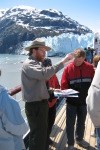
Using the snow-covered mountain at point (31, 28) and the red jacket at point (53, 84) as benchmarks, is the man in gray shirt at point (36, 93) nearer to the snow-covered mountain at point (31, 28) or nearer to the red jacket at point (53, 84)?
the red jacket at point (53, 84)

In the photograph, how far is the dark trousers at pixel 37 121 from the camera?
12.0 feet

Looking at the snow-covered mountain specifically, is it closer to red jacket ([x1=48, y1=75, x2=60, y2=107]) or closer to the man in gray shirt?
red jacket ([x1=48, y1=75, x2=60, y2=107])

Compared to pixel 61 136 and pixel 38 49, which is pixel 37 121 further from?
pixel 61 136

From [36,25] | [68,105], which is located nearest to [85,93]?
[68,105]

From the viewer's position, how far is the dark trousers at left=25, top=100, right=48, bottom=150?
366cm

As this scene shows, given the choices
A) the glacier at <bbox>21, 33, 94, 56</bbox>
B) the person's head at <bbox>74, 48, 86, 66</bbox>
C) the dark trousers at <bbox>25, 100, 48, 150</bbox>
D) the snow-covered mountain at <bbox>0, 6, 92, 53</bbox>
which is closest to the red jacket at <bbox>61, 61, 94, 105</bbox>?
the person's head at <bbox>74, 48, 86, 66</bbox>

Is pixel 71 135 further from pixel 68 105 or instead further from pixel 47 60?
pixel 47 60

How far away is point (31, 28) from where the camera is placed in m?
165

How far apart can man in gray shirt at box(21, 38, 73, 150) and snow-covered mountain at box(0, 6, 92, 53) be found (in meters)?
139

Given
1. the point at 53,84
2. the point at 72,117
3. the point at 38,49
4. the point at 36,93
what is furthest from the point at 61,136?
→ the point at 38,49

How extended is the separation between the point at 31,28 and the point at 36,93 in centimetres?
16290

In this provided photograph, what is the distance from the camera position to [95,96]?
2.54 meters

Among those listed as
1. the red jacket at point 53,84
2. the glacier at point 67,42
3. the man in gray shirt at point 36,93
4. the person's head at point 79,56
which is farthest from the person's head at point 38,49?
the glacier at point 67,42

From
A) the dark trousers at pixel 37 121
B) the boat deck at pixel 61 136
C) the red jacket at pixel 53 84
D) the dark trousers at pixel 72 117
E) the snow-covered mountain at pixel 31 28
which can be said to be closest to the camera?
the dark trousers at pixel 37 121
